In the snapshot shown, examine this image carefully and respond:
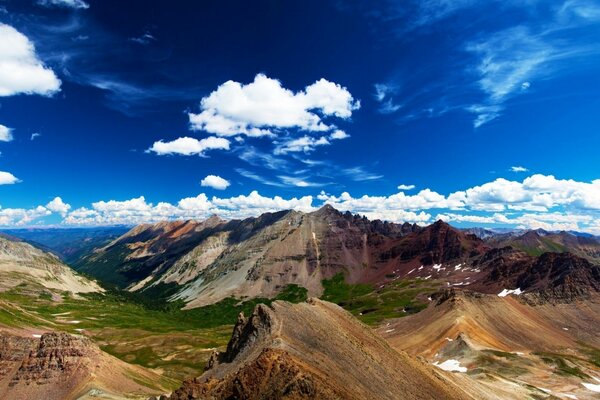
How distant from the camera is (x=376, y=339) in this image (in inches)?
3474

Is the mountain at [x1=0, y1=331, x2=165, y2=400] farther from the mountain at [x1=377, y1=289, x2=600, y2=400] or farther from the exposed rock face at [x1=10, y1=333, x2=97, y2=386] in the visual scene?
the mountain at [x1=377, y1=289, x2=600, y2=400]

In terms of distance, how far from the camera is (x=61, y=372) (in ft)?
333

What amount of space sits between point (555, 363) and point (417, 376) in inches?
4292

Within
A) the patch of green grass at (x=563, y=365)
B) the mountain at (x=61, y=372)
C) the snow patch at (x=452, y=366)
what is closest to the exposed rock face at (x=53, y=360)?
the mountain at (x=61, y=372)

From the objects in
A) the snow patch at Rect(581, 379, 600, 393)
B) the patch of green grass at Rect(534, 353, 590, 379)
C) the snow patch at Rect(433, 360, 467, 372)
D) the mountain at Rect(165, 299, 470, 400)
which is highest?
the mountain at Rect(165, 299, 470, 400)

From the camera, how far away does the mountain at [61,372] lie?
320 ft

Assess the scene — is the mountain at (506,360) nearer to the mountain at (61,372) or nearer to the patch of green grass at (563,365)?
the patch of green grass at (563,365)

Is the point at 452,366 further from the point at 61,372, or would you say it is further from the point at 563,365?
the point at 61,372

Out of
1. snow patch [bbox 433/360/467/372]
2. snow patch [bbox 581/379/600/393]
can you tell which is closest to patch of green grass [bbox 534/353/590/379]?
snow patch [bbox 581/379/600/393]

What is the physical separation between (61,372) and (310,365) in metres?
70.7

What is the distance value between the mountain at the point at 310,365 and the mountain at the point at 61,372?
4165 centimetres

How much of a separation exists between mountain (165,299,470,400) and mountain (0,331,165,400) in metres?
41.6

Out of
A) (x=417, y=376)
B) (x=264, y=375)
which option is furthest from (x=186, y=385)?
(x=417, y=376)

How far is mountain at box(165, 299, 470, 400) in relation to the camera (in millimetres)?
53000
